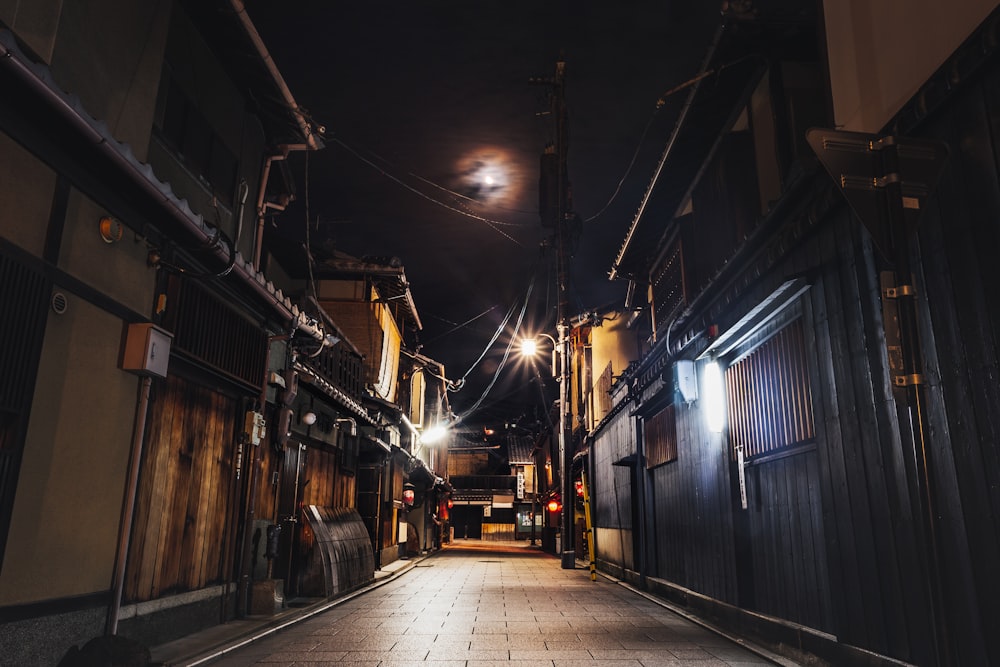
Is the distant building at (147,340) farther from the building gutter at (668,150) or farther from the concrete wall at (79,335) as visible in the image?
the building gutter at (668,150)

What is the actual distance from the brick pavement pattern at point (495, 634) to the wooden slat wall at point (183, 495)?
5.52 feet

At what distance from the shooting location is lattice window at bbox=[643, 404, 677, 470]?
1565 cm

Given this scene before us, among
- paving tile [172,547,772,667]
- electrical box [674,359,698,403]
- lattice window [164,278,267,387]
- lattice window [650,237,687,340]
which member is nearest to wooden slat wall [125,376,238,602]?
lattice window [164,278,267,387]

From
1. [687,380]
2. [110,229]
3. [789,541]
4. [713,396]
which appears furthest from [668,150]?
[110,229]

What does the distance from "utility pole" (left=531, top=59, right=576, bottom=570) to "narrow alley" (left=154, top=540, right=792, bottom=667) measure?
8522mm

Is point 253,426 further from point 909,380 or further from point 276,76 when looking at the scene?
point 909,380

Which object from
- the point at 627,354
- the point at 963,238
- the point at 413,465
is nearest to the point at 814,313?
the point at 963,238

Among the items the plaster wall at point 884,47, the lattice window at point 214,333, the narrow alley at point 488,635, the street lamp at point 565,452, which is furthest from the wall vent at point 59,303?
the street lamp at point 565,452

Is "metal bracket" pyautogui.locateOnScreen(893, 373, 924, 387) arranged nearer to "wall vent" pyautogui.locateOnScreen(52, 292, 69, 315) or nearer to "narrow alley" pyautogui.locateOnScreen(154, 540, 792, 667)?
"narrow alley" pyautogui.locateOnScreen(154, 540, 792, 667)

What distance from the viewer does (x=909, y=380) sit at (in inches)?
171

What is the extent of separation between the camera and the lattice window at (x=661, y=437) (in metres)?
15.6

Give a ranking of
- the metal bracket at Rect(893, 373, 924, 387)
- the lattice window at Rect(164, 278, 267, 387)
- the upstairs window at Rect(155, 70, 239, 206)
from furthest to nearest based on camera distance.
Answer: the upstairs window at Rect(155, 70, 239, 206)
the lattice window at Rect(164, 278, 267, 387)
the metal bracket at Rect(893, 373, 924, 387)

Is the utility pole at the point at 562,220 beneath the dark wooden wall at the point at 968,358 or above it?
above

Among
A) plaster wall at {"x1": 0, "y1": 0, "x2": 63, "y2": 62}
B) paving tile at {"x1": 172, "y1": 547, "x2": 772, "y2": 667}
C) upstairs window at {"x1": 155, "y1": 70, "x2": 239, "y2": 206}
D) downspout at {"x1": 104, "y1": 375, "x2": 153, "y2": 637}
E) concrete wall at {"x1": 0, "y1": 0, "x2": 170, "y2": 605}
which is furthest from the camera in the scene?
upstairs window at {"x1": 155, "y1": 70, "x2": 239, "y2": 206}
